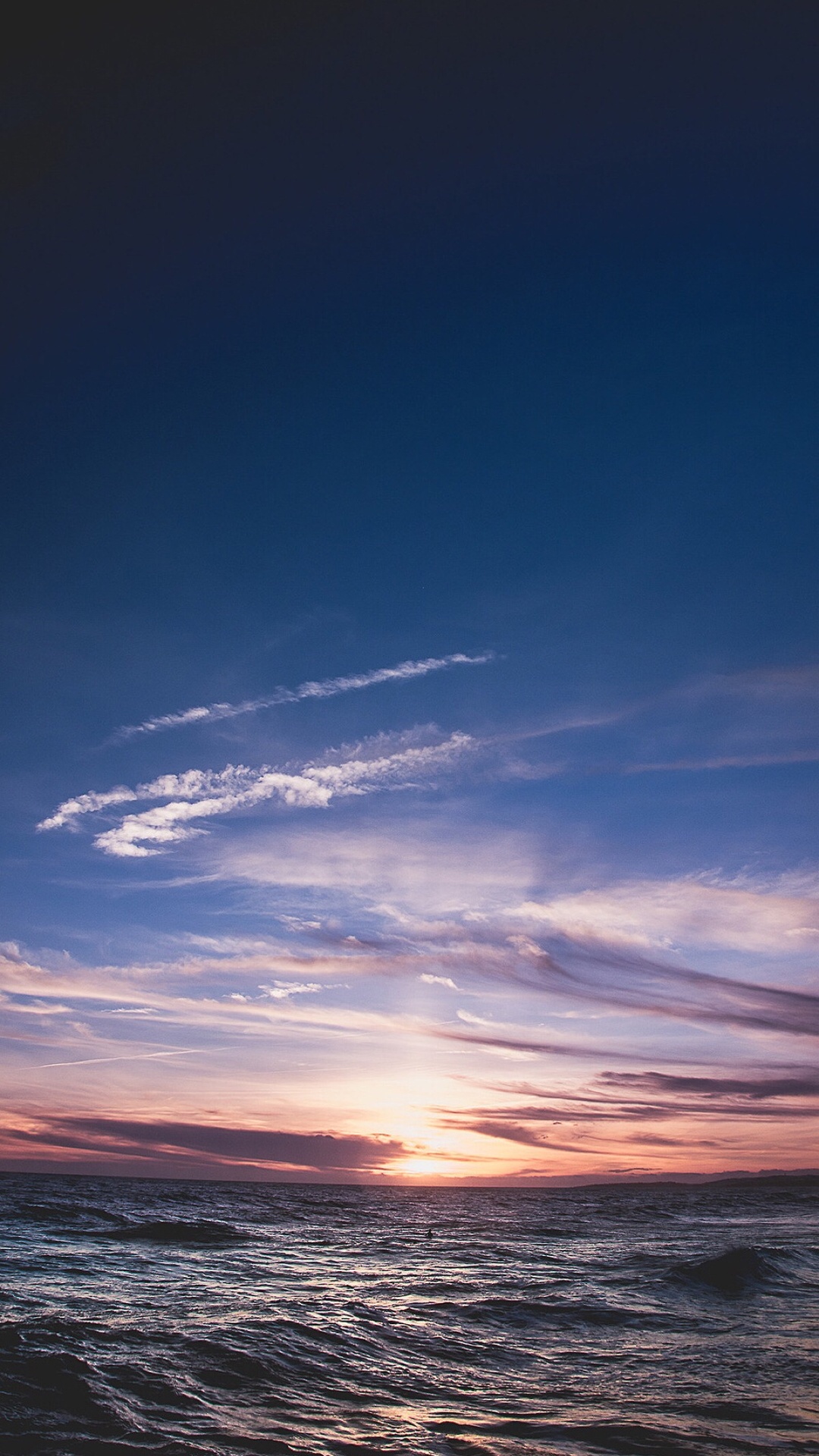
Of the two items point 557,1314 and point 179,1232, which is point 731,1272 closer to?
point 557,1314

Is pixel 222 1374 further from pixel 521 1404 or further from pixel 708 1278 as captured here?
pixel 708 1278

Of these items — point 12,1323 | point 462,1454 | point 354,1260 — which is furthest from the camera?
point 354,1260

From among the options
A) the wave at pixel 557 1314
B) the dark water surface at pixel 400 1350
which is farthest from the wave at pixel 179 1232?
the wave at pixel 557 1314

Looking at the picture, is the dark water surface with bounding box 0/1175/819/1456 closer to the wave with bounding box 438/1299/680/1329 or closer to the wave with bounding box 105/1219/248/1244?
the wave with bounding box 438/1299/680/1329

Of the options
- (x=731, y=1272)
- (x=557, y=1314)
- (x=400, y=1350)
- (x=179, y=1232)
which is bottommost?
(x=179, y=1232)

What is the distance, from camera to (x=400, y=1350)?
15.0m

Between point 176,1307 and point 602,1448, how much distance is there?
12.4 metres

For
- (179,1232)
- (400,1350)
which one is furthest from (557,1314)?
(179,1232)

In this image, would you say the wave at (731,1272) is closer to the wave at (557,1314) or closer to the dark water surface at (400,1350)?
the dark water surface at (400,1350)

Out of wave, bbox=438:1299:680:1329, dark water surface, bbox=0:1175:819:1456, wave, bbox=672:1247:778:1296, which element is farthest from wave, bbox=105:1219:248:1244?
wave, bbox=672:1247:778:1296

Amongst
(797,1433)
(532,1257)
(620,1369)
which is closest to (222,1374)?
(620,1369)

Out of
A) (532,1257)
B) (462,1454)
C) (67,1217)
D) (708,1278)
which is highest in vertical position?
(462,1454)

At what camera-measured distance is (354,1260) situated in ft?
94.5

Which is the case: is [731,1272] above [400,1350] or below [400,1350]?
below
